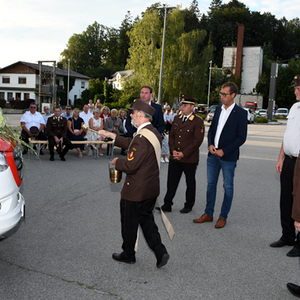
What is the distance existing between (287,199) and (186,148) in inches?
76.5

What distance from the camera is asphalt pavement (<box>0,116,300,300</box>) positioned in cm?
365

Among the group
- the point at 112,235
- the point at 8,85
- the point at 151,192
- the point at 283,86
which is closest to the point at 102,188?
the point at 112,235

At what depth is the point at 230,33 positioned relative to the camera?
8838cm

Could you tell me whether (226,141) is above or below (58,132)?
above

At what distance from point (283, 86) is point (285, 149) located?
2789 inches

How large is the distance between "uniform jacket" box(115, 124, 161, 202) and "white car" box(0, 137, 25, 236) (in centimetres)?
108

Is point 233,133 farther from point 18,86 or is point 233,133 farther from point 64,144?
point 18,86

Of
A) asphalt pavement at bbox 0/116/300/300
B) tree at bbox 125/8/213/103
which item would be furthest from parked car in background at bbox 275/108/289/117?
asphalt pavement at bbox 0/116/300/300

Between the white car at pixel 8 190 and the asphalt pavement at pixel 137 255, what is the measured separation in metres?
0.62

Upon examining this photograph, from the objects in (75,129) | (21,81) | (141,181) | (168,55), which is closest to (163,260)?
(141,181)

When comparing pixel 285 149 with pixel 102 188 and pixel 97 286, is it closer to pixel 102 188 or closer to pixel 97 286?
pixel 97 286

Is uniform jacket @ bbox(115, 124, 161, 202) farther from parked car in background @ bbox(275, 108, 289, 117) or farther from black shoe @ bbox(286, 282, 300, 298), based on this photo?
parked car in background @ bbox(275, 108, 289, 117)

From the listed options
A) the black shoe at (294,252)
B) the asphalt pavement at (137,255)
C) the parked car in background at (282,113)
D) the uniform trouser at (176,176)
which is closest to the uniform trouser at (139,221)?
the asphalt pavement at (137,255)

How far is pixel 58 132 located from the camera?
12078 mm
